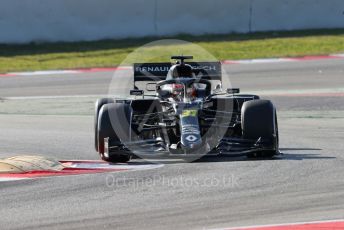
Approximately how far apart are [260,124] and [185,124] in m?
0.86

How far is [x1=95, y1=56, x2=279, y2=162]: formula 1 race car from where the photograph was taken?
10.3m

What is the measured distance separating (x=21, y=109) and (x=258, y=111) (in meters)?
7.25

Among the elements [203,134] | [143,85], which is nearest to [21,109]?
[143,85]

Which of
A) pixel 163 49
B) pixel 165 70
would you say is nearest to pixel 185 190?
pixel 165 70

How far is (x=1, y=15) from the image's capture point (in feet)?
82.6

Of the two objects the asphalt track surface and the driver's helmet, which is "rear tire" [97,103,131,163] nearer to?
the asphalt track surface

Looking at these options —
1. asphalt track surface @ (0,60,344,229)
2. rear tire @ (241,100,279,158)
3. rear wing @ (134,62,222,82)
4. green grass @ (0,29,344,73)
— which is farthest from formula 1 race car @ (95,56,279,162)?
green grass @ (0,29,344,73)

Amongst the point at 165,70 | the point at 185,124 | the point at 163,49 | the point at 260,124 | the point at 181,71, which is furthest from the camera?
the point at 163,49

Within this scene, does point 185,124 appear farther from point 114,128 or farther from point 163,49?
point 163,49

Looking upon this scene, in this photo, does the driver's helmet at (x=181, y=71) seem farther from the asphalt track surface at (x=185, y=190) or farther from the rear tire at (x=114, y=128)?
the asphalt track surface at (x=185, y=190)

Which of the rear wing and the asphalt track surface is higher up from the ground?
the rear wing

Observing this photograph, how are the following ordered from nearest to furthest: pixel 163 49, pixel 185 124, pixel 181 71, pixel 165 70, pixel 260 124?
pixel 185 124 → pixel 260 124 → pixel 181 71 → pixel 165 70 → pixel 163 49

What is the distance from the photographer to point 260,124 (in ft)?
34.4

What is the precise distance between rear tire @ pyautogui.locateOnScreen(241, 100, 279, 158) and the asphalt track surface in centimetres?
23
